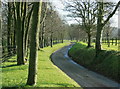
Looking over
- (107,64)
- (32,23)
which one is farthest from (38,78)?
(107,64)

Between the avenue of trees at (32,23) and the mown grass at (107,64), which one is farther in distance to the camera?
the mown grass at (107,64)

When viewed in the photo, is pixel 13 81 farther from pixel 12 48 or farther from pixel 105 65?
pixel 12 48

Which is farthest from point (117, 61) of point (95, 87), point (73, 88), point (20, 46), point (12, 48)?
point (12, 48)

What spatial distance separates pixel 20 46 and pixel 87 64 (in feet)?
31.7

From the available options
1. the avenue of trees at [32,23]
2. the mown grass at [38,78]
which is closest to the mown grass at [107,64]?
the avenue of trees at [32,23]

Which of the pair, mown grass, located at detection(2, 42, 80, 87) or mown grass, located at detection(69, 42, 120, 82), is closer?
mown grass, located at detection(2, 42, 80, 87)

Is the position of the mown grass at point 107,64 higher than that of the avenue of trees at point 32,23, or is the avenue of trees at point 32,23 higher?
the avenue of trees at point 32,23

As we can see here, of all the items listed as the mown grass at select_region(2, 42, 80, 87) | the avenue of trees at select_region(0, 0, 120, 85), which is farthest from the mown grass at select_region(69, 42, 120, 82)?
the mown grass at select_region(2, 42, 80, 87)

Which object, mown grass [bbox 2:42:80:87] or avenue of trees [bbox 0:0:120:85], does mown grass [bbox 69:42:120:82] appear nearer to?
avenue of trees [bbox 0:0:120:85]

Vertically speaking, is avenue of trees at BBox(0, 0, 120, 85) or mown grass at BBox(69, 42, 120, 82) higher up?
avenue of trees at BBox(0, 0, 120, 85)

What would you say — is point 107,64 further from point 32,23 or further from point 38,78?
point 32,23

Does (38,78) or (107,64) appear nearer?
(38,78)

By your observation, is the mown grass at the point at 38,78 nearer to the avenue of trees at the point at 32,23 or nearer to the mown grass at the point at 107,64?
the avenue of trees at the point at 32,23

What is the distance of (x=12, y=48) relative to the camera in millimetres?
20953
